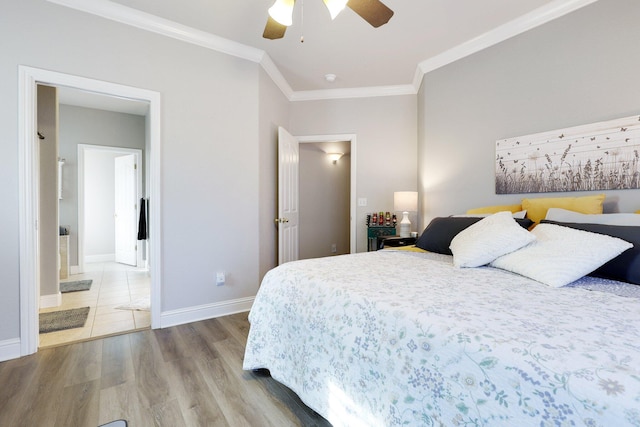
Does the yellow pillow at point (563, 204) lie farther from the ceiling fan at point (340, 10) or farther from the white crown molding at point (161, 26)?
the white crown molding at point (161, 26)

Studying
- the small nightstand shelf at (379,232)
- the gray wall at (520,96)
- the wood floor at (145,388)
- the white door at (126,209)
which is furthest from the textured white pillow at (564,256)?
the white door at (126,209)

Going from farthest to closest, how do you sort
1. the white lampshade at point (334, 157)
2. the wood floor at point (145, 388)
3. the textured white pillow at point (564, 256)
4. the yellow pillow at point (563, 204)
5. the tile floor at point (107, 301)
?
Answer: the white lampshade at point (334, 157) → the tile floor at point (107, 301) → the yellow pillow at point (563, 204) → the wood floor at point (145, 388) → the textured white pillow at point (564, 256)

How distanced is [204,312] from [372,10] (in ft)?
8.86

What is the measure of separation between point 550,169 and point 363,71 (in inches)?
83.0

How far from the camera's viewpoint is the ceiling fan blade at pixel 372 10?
61.7 inches

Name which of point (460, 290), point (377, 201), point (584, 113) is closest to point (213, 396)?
point (460, 290)

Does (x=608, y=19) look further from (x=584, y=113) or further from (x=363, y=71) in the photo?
(x=363, y=71)

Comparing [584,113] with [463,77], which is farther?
[463,77]

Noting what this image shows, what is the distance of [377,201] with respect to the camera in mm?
3795

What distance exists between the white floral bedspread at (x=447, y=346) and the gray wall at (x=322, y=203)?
3.18 metres

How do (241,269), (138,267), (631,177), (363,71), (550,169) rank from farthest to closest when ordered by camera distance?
(138,267), (363,71), (241,269), (550,169), (631,177)

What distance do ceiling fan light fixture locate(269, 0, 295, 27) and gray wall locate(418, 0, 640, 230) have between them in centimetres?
206

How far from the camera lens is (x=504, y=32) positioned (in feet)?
8.30

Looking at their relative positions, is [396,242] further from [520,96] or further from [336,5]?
[336,5]
